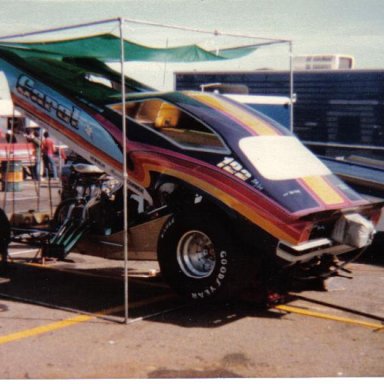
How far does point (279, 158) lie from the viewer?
666 centimetres

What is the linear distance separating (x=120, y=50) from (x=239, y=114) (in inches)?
Answer: 63.2

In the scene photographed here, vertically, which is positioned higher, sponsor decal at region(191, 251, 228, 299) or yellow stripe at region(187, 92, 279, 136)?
yellow stripe at region(187, 92, 279, 136)

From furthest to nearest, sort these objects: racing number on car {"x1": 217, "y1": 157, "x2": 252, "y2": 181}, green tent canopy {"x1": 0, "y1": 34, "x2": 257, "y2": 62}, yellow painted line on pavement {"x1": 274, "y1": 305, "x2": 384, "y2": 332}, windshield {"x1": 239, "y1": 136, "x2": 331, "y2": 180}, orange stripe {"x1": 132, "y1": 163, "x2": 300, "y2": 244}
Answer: green tent canopy {"x1": 0, "y1": 34, "x2": 257, "y2": 62}
windshield {"x1": 239, "y1": 136, "x2": 331, "y2": 180}
racing number on car {"x1": 217, "y1": 157, "x2": 252, "y2": 181}
yellow painted line on pavement {"x1": 274, "y1": 305, "x2": 384, "y2": 332}
orange stripe {"x1": 132, "y1": 163, "x2": 300, "y2": 244}

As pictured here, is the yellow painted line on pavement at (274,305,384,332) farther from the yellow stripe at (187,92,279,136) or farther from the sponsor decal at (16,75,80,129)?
the sponsor decal at (16,75,80,129)

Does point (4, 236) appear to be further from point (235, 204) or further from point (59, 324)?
point (235, 204)

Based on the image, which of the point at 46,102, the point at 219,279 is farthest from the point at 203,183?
the point at 46,102

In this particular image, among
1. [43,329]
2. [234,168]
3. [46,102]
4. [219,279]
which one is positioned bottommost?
[43,329]

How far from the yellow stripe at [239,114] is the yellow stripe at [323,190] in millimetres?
736

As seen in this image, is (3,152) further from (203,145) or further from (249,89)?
(203,145)

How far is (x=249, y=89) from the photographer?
1448 centimetres

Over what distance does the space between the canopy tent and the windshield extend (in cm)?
114

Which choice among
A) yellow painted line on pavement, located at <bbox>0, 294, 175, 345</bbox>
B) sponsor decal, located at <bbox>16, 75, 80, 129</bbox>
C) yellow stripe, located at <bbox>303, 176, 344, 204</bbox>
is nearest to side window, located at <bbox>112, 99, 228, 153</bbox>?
sponsor decal, located at <bbox>16, 75, 80, 129</bbox>

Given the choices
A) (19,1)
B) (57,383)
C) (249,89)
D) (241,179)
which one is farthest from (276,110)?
(57,383)

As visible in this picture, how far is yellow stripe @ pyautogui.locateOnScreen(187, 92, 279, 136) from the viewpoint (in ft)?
22.7
